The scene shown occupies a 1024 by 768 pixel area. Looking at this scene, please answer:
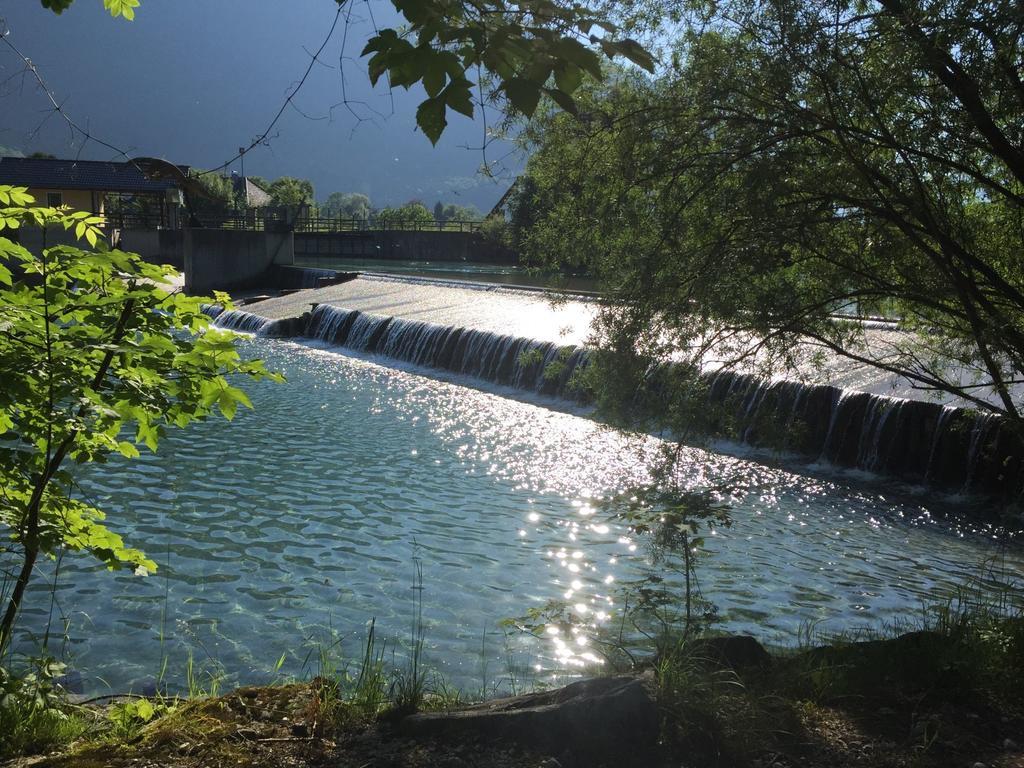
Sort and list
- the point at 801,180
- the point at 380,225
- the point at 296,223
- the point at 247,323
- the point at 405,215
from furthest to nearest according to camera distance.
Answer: the point at 405,215
the point at 380,225
the point at 296,223
the point at 247,323
the point at 801,180

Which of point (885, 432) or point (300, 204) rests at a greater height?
point (300, 204)

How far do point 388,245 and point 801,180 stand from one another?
50.0m

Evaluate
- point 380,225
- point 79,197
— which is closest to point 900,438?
point 79,197

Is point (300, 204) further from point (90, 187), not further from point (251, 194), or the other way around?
point (251, 194)

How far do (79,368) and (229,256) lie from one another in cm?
3052

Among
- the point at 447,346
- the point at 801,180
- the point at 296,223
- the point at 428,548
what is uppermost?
the point at 296,223

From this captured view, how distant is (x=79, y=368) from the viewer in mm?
3254

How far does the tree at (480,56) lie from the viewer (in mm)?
2303

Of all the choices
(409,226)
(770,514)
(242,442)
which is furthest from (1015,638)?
(409,226)

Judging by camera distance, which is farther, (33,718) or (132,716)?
(132,716)

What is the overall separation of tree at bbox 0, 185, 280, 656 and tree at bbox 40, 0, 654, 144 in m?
1.43

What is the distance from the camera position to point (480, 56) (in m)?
2.46

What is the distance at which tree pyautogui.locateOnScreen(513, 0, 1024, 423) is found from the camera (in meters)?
4.79

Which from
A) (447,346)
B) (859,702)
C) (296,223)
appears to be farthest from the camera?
(296,223)
